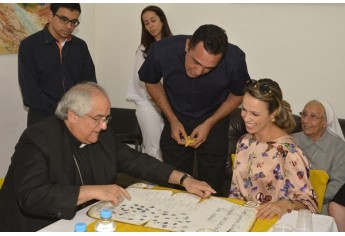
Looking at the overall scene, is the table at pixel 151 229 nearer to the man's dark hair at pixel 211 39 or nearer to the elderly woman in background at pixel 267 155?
the elderly woman in background at pixel 267 155

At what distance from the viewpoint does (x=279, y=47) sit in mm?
4691

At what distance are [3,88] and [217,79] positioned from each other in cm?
213

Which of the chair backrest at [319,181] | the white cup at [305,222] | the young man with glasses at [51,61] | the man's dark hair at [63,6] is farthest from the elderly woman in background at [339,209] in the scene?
the man's dark hair at [63,6]

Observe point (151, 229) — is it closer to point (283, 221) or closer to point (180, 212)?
point (180, 212)

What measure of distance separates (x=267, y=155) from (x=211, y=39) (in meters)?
0.74

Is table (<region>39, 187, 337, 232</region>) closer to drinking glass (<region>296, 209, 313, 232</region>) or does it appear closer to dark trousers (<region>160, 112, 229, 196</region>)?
drinking glass (<region>296, 209, 313, 232</region>)

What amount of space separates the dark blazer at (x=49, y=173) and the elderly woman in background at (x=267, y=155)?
483mm

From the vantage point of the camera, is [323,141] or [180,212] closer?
[180,212]

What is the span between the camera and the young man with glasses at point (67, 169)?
2.25 meters

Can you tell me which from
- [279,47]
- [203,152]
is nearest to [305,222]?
[203,152]

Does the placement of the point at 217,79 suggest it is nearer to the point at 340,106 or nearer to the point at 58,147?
the point at 58,147

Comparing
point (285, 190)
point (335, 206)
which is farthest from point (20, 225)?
point (335, 206)

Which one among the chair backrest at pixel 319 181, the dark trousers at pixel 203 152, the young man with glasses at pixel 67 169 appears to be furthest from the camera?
the dark trousers at pixel 203 152

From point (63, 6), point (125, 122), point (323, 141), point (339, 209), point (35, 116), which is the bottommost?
point (339, 209)
